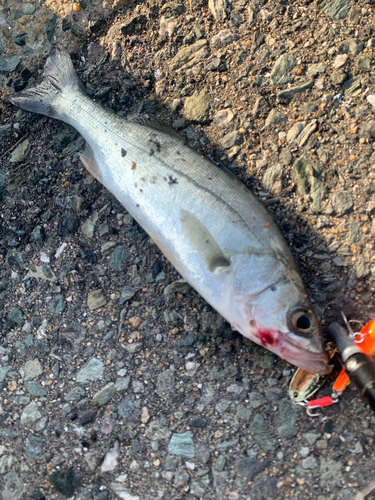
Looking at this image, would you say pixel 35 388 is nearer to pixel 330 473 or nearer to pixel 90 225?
pixel 90 225

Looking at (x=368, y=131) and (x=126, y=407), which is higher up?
(x=368, y=131)

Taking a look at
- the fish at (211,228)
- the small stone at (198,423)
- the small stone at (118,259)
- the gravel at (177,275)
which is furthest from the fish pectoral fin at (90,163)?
the small stone at (198,423)

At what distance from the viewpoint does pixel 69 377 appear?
9.12ft

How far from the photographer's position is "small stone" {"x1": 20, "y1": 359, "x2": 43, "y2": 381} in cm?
285

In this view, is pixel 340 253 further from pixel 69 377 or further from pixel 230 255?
pixel 69 377

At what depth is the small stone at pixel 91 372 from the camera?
273 cm

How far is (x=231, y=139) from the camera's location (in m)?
2.83

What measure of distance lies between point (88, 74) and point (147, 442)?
2.90 metres

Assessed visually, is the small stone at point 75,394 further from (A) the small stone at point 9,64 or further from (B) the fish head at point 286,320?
(A) the small stone at point 9,64

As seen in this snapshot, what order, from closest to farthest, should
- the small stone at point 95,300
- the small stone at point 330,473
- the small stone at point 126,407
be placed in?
the small stone at point 330,473 < the small stone at point 126,407 < the small stone at point 95,300

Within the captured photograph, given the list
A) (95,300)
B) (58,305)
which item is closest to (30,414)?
(58,305)

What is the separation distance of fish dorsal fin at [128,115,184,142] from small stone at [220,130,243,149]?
35 centimetres

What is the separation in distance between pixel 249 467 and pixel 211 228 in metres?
1.53

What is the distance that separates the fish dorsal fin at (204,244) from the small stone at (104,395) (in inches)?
45.5
